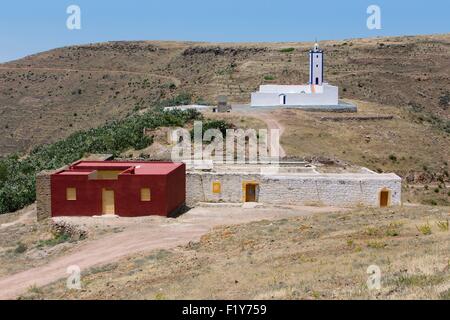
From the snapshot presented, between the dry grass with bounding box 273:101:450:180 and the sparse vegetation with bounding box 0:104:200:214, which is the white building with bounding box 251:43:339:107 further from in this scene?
the sparse vegetation with bounding box 0:104:200:214

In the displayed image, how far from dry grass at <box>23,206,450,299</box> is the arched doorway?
6.51 meters

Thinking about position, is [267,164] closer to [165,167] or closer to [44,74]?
[165,167]

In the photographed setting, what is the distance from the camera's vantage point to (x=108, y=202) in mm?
23578

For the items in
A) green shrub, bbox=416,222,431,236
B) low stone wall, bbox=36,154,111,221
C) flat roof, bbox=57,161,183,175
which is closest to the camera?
green shrub, bbox=416,222,431,236

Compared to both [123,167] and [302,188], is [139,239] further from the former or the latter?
[302,188]

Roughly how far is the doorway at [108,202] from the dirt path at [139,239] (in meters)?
0.69

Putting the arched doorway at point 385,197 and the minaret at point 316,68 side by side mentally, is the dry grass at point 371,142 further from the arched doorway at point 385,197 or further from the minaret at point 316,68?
the arched doorway at point 385,197

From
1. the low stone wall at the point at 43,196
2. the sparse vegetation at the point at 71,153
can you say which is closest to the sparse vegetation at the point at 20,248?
the low stone wall at the point at 43,196

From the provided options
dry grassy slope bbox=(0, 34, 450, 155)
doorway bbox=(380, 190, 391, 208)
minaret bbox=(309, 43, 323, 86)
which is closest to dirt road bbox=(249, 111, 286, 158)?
minaret bbox=(309, 43, 323, 86)

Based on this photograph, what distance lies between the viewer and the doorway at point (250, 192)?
26.5 meters

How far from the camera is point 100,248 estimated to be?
61.9ft

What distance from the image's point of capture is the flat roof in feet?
80.1
